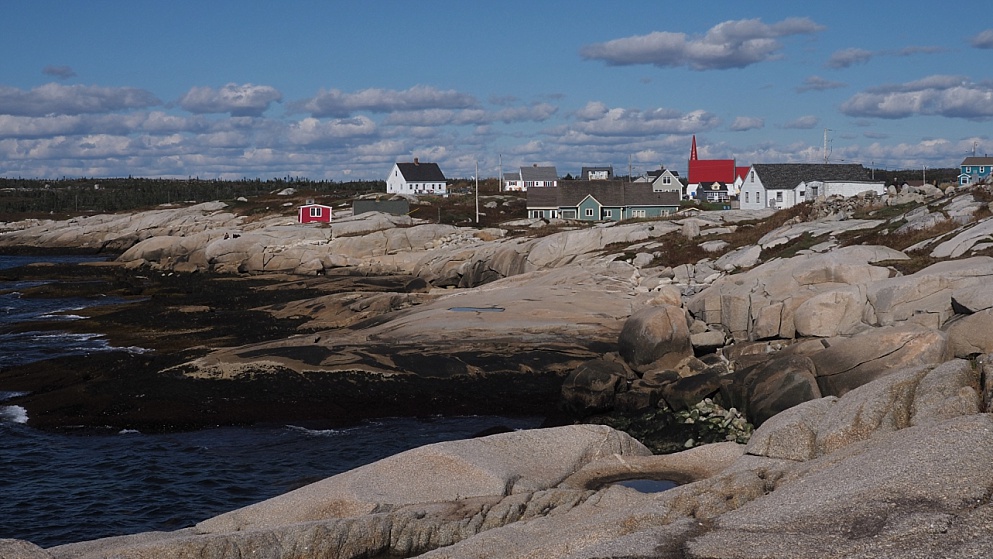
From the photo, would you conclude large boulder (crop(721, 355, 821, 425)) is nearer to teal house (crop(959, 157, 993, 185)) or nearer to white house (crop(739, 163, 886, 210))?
white house (crop(739, 163, 886, 210))

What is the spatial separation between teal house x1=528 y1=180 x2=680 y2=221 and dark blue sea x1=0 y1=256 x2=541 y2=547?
60.1m

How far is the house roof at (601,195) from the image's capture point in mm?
89062

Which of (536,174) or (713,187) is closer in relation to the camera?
(713,187)

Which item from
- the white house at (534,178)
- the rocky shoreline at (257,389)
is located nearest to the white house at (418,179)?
the white house at (534,178)

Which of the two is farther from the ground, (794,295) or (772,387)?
(794,295)

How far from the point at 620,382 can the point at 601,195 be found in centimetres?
5999

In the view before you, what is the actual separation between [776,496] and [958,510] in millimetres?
2793

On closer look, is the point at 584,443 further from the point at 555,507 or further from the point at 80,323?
the point at 80,323

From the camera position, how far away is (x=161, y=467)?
25.4m

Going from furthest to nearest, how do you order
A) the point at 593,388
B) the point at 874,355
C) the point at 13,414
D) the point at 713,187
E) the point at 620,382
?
the point at 713,187, the point at 13,414, the point at 620,382, the point at 593,388, the point at 874,355

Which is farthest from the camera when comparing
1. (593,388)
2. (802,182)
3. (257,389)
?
(802,182)

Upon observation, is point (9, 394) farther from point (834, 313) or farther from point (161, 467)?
point (834, 313)

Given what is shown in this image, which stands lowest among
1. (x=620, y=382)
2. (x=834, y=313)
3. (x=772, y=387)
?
(x=620, y=382)

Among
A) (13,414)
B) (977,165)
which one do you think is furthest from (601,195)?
(13,414)
